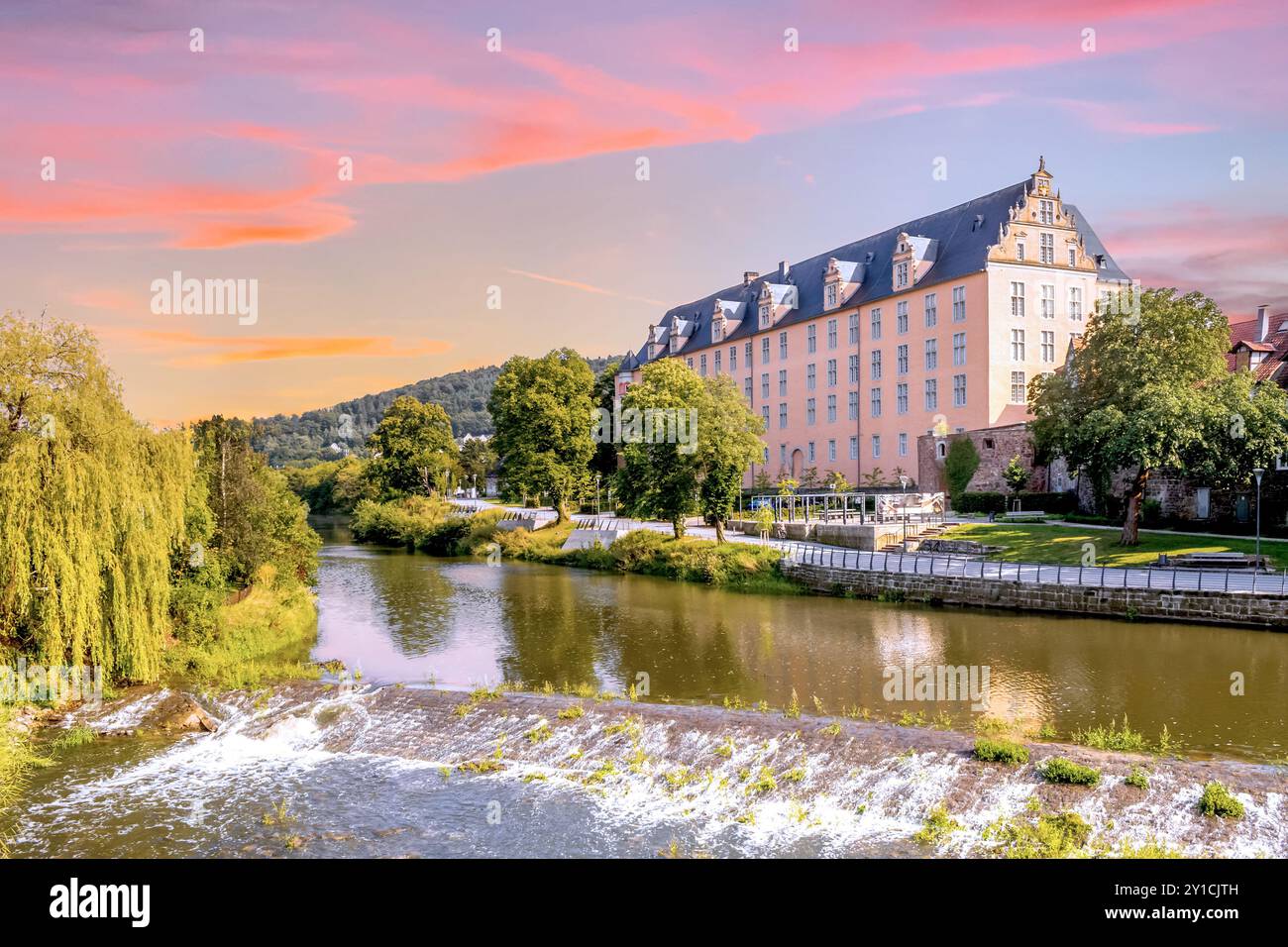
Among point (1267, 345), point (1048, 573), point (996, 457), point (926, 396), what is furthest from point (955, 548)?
point (1267, 345)

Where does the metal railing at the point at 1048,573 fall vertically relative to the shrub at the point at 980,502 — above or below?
below

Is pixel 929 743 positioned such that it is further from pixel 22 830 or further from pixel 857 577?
pixel 857 577

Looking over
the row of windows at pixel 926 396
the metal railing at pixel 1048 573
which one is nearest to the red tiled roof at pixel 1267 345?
the row of windows at pixel 926 396

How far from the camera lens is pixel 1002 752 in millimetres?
15391

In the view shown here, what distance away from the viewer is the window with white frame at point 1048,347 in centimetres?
5659

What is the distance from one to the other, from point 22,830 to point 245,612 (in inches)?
550

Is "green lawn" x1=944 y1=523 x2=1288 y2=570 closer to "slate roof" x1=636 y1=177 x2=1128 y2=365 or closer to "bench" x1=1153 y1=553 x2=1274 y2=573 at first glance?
"bench" x1=1153 y1=553 x2=1274 y2=573

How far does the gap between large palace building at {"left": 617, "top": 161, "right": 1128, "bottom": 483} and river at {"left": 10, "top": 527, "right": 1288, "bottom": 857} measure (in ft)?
87.7

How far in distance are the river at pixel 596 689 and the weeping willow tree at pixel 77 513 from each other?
293cm

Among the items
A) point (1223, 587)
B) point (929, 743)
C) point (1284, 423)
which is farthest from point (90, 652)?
point (1284, 423)

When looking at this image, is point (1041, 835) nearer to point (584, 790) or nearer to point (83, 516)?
point (584, 790)

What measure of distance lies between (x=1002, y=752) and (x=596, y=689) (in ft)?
34.3

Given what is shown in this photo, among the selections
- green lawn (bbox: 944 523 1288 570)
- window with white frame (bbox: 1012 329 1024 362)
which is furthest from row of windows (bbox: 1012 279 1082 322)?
green lawn (bbox: 944 523 1288 570)

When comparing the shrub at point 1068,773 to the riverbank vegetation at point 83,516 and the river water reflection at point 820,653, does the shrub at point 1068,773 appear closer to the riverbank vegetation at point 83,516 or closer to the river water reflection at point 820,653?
the river water reflection at point 820,653
